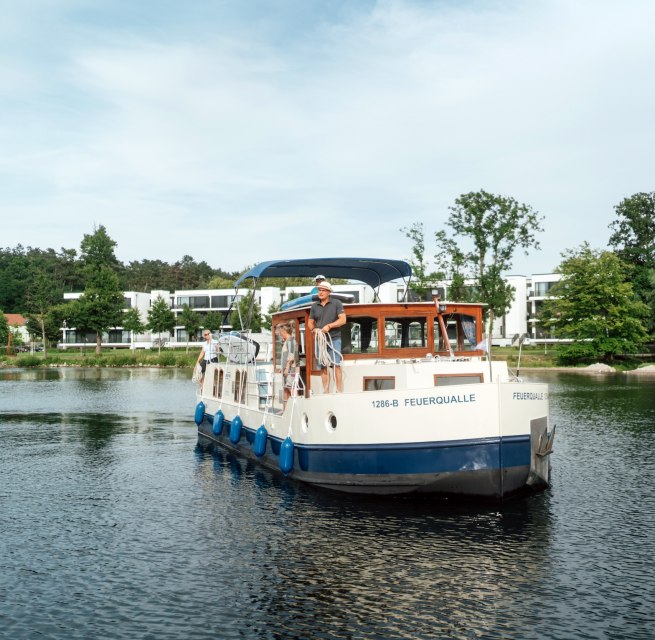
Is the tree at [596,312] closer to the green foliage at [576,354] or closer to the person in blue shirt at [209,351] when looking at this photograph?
the green foliage at [576,354]

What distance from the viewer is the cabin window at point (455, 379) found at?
15469mm

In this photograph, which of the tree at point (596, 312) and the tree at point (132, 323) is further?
the tree at point (132, 323)

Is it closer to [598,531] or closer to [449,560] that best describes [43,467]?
[449,560]

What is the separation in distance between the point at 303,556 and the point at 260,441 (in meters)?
6.74

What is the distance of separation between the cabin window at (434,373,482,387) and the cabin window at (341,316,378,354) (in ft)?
8.43

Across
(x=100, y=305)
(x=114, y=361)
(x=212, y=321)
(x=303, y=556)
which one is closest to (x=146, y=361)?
(x=114, y=361)

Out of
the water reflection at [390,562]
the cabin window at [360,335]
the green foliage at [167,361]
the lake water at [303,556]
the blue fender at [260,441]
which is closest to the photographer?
the lake water at [303,556]

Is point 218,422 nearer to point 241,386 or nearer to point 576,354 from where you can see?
point 241,386

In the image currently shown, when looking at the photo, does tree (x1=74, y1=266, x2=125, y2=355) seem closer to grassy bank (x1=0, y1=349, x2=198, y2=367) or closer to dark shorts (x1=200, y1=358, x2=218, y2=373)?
grassy bank (x1=0, y1=349, x2=198, y2=367)

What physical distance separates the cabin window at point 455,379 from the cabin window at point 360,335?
2570mm

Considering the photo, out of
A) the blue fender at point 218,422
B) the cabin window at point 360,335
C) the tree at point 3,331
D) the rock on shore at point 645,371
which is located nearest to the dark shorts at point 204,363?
the blue fender at point 218,422

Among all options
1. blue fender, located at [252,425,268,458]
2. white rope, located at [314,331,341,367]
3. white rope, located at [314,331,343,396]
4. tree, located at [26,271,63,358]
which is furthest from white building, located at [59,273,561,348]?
white rope, located at [314,331,341,367]

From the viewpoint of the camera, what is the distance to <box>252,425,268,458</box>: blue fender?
60.6 ft

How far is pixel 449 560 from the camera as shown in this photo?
1162cm
